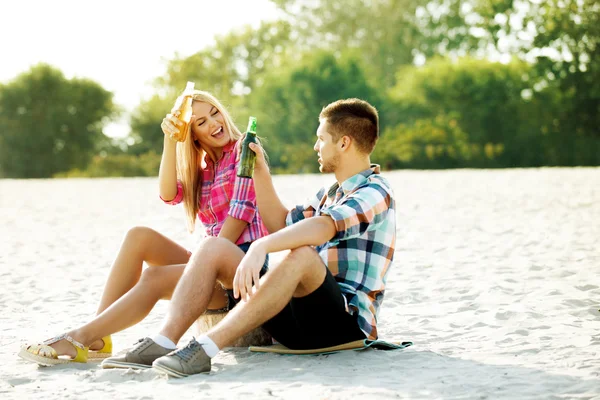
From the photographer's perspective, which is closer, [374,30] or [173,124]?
[173,124]

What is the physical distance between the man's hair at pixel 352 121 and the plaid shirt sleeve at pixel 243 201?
530 millimetres

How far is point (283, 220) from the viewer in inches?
166

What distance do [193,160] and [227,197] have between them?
0.28m

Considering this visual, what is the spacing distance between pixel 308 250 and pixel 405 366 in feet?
2.49

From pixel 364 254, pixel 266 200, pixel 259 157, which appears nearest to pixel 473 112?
pixel 266 200

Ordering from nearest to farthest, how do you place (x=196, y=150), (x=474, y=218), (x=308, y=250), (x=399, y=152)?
1. (x=308, y=250)
2. (x=196, y=150)
3. (x=474, y=218)
4. (x=399, y=152)

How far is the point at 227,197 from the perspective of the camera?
172 inches

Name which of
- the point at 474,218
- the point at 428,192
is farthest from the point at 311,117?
the point at 474,218

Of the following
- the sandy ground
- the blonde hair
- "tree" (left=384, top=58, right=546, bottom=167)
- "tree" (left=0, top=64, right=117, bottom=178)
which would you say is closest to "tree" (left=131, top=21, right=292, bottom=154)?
"tree" (left=0, top=64, right=117, bottom=178)

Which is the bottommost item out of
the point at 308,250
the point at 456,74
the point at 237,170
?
the point at 308,250

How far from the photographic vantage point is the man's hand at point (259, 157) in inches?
156

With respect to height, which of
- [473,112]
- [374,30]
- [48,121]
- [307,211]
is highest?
[374,30]

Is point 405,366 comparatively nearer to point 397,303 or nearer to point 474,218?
point 397,303

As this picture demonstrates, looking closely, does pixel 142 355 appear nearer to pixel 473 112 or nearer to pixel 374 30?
pixel 473 112
